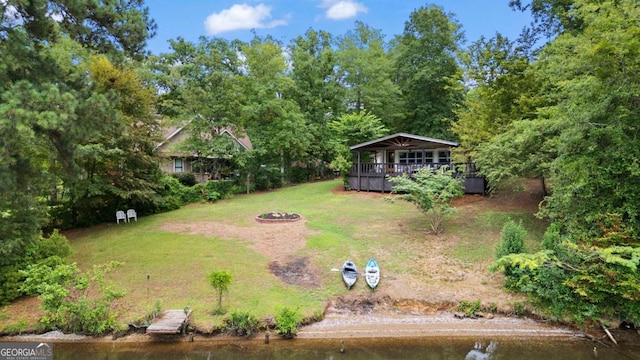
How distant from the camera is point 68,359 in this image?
7.55 metres

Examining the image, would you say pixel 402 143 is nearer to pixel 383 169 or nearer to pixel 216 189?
pixel 383 169

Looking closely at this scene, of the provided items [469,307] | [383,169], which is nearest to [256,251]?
[469,307]

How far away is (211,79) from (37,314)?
17.7 metres

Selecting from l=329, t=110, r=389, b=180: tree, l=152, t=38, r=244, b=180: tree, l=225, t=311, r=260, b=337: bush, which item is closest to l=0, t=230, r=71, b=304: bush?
l=225, t=311, r=260, b=337: bush

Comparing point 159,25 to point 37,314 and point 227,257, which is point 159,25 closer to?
point 227,257

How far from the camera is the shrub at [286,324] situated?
840 centimetres

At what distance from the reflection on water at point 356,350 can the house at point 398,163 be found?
37.1 ft

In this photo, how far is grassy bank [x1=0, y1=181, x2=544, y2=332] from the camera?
9.42 meters

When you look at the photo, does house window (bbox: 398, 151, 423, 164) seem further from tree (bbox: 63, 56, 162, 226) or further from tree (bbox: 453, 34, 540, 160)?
tree (bbox: 63, 56, 162, 226)

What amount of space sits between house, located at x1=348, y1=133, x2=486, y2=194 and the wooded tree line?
128cm

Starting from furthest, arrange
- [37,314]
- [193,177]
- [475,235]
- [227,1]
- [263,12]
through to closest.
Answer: [193,177] < [263,12] < [227,1] < [475,235] < [37,314]

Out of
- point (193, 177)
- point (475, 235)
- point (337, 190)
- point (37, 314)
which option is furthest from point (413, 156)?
point (37, 314)

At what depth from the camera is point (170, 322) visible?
816 centimetres

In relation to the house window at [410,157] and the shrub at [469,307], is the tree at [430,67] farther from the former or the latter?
the shrub at [469,307]
